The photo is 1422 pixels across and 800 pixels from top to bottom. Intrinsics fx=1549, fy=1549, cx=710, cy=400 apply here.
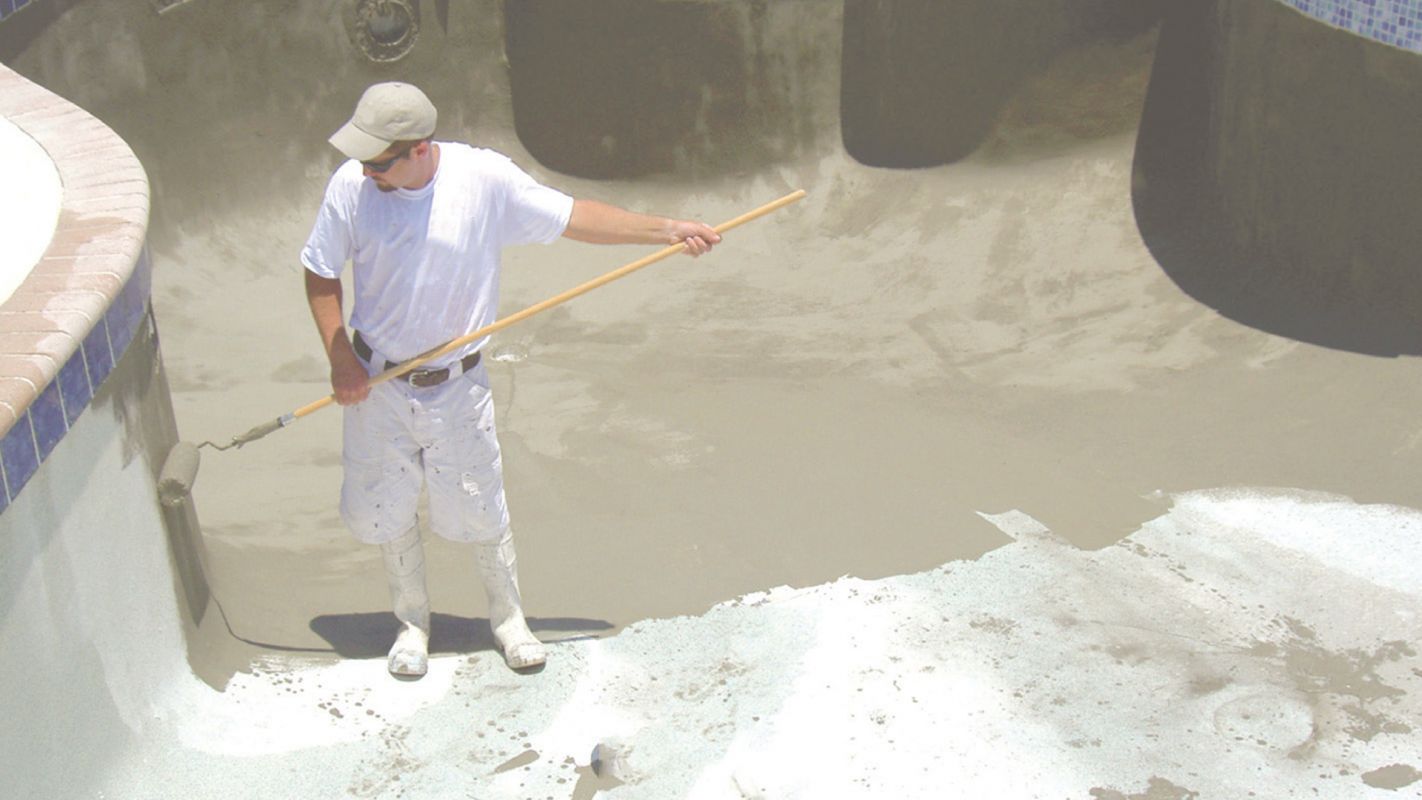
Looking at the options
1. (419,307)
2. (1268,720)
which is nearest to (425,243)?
(419,307)

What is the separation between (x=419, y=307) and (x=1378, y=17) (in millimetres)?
3483

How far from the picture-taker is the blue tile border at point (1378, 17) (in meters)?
4.96

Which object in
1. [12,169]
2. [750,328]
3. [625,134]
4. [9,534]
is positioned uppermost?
[12,169]

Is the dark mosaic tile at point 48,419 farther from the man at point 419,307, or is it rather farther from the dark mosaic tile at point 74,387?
the man at point 419,307

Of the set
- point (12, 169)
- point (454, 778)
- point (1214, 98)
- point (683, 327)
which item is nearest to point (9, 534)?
point (454, 778)

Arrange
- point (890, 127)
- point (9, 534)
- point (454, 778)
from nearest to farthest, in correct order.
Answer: point (9, 534) → point (454, 778) → point (890, 127)

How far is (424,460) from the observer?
139 inches

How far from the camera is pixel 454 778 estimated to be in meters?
3.28

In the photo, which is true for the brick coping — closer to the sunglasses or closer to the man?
the man

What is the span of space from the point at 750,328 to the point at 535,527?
5.33ft

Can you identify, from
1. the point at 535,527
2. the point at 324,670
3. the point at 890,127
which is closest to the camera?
the point at 324,670

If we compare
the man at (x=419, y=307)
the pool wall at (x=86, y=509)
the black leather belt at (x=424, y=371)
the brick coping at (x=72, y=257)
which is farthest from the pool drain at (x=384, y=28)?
the black leather belt at (x=424, y=371)

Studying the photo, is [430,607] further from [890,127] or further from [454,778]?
[890,127]

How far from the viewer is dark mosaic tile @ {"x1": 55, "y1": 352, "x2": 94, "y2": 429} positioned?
282 cm
